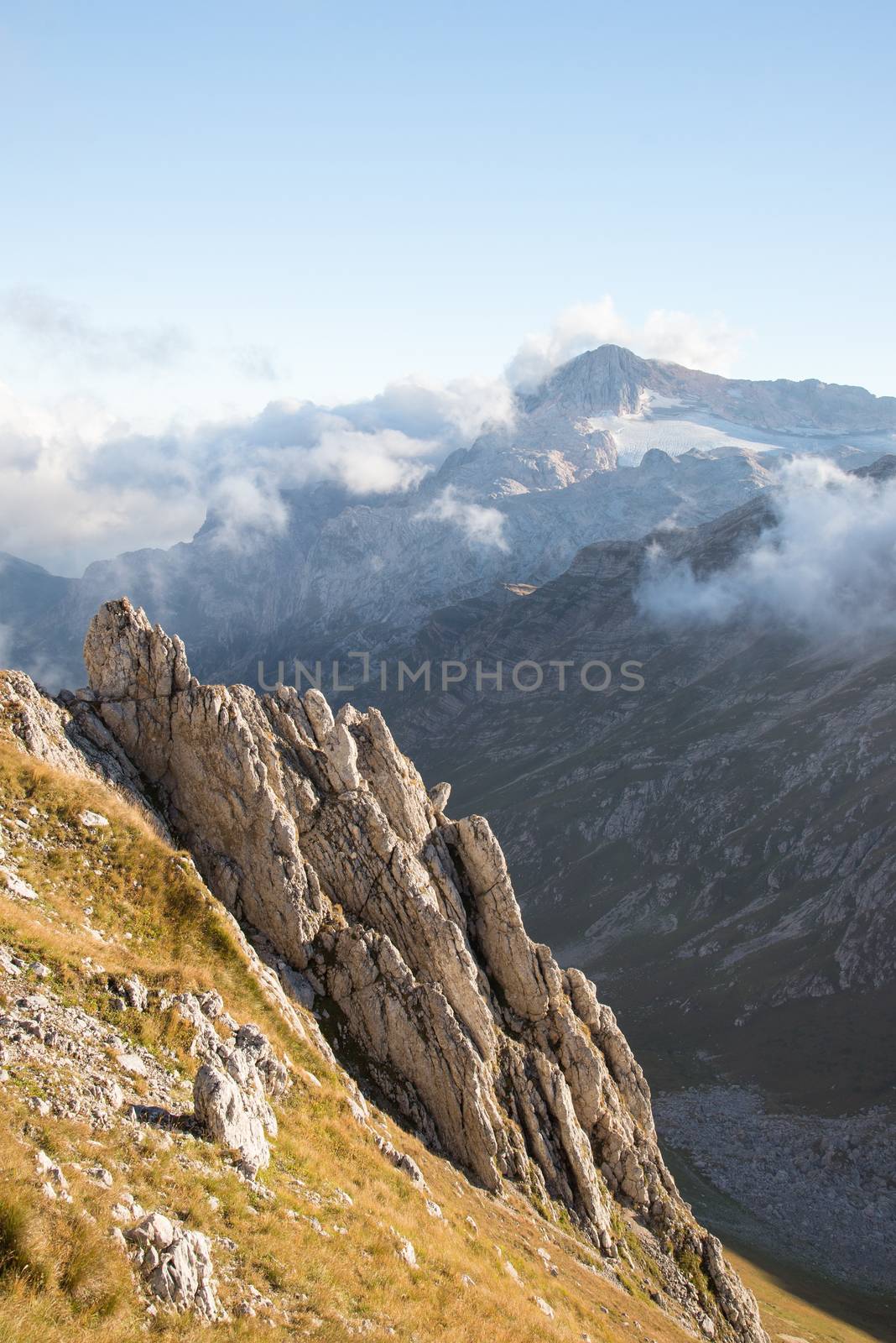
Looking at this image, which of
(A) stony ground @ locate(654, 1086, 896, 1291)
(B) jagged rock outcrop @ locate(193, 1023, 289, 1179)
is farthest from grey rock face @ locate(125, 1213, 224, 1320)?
(A) stony ground @ locate(654, 1086, 896, 1291)

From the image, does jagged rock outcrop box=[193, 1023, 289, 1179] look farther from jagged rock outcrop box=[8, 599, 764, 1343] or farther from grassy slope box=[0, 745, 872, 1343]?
jagged rock outcrop box=[8, 599, 764, 1343]

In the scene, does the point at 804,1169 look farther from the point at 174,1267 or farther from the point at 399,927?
the point at 174,1267

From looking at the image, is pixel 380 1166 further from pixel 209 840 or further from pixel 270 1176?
pixel 209 840

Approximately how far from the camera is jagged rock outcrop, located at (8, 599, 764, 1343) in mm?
43938

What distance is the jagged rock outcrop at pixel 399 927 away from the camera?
43.9m

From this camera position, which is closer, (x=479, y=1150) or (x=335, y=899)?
(x=479, y=1150)

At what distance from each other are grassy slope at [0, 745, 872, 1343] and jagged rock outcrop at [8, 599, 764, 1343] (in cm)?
434

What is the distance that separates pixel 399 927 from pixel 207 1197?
2965cm

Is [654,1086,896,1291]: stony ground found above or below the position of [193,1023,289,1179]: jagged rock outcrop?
below

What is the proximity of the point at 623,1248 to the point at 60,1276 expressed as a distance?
1718 inches

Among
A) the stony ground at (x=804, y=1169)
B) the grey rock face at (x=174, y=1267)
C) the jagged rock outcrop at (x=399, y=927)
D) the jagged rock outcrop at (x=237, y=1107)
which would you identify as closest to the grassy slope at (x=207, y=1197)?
the grey rock face at (x=174, y=1267)

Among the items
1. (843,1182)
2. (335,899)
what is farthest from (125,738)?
(843,1182)

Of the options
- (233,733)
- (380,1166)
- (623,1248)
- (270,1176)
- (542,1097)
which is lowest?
(623,1248)

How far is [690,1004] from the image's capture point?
19000cm
